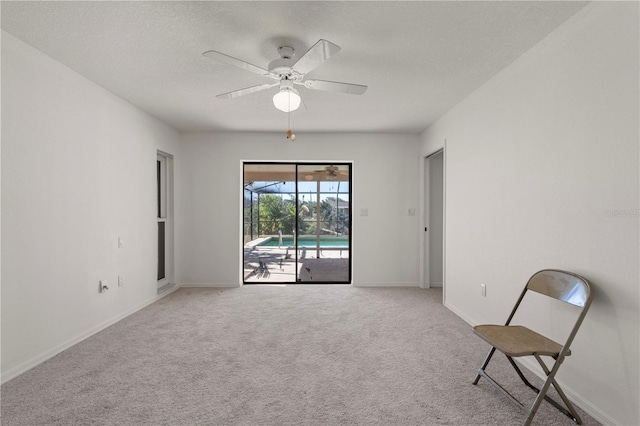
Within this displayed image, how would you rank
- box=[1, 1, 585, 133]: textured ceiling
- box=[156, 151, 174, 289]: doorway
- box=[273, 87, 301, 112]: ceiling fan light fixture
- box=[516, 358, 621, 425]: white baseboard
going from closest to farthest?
box=[516, 358, 621, 425]: white baseboard < box=[1, 1, 585, 133]: textured ceiling < box=[273, 87, 301, 112]: ceiling fan light fixture < box=[156, 151, 174, 289]: doorway

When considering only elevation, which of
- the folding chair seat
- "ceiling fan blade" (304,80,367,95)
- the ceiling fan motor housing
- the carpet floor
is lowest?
the carpet floor

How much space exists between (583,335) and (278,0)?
278 cm

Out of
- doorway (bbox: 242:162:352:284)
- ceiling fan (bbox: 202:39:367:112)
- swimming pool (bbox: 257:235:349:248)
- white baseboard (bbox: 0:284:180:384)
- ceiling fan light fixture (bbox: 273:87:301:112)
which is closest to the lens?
ceiling fan (bbox: 202:39:367:112)

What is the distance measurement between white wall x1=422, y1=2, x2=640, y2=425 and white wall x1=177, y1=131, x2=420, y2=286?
1.98 metres

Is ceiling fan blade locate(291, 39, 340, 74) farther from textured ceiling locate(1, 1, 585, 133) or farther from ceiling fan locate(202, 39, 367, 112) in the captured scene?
textured ceiling locate(1, 1, 585, 133)

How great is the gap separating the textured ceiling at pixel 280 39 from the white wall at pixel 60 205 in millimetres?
277

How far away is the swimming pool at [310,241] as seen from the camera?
5.50m

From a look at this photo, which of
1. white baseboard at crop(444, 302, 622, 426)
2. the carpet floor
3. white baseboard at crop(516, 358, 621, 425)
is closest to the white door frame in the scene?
the carpet floor

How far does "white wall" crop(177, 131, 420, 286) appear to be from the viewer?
196 inches

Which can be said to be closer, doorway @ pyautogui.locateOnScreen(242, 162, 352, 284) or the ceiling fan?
the ceiling fan

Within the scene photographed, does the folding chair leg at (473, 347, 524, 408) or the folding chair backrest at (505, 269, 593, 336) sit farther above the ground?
the folding chair backrest at (505, 269, 593, 336)

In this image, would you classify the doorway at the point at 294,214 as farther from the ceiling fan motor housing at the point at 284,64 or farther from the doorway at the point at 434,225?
the ceiling fan motor housing at the point at 284,64

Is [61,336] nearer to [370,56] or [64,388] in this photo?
[64,388]

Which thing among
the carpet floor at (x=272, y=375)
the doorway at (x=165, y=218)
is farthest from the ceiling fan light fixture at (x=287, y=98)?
the doorway at (x=165, y=218)
